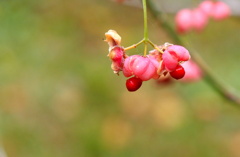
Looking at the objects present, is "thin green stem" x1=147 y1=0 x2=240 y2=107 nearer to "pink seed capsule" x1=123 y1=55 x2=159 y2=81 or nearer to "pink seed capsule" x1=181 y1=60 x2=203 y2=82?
"pink seed capsule" x1=181 y1=60 x2=203 y2=82

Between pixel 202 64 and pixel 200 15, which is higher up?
pixel 200 15

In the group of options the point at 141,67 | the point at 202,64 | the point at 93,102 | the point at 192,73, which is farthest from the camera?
the point at 93,102

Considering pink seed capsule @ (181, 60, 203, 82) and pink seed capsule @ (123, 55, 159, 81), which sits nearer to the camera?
pink seed capsule @ (123, 55, 159, 81)

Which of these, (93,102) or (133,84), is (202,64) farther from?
(93,102)

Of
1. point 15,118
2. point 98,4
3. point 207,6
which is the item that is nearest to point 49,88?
point 15,118

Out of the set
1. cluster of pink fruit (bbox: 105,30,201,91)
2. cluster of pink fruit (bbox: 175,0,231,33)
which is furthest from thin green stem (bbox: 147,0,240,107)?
cluster of pink fruit (bbox: 105,30,201,91)

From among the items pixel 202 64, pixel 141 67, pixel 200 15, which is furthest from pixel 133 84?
pixel 200 15
